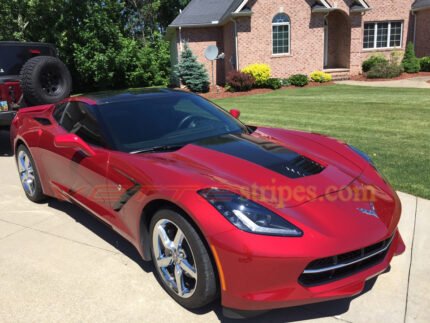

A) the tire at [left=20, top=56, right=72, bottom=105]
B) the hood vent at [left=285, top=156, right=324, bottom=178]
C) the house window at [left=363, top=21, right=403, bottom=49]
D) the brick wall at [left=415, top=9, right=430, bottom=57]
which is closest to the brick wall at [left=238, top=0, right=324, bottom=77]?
the house window at [left=363, top=21, right=403, bottom=49]

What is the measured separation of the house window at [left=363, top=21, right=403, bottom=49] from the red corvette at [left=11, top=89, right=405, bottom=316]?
68.1 ft

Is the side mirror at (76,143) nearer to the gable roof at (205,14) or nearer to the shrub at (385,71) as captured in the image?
the gable roof at (205,14)

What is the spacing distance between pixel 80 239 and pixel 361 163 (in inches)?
107

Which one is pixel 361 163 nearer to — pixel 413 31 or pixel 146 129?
pixel 146 129

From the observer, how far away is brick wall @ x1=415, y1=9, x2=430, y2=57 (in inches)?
852

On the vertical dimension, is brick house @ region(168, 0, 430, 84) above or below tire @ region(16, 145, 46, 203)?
above

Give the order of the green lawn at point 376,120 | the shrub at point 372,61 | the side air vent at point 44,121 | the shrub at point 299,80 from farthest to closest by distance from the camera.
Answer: the shrub at point 372,61 < the shrub at point 299,80 < the green lawn at point 376,120 < the side air vent at point 44,121

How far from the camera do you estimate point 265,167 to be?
2996 mm

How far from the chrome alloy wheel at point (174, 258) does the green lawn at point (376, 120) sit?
321 cm

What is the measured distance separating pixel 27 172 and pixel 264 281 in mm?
3770

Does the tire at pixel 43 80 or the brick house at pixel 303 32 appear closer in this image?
the tire at pixel 43 80

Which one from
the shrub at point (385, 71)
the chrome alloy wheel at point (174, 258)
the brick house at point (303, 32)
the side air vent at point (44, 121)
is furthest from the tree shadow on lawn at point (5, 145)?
the shrub at point (385, 71)

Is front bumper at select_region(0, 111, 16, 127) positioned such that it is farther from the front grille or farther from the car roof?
the front grille

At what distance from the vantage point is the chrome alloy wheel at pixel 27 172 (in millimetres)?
4890
